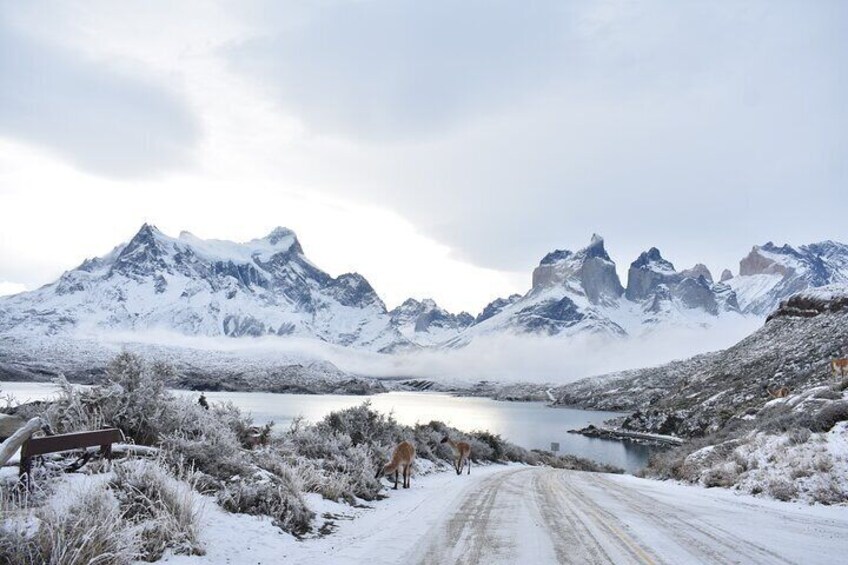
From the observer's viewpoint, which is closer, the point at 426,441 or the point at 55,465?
the point at 55,465

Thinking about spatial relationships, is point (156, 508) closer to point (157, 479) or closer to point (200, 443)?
point (157, 479)

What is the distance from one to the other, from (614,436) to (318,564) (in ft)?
278

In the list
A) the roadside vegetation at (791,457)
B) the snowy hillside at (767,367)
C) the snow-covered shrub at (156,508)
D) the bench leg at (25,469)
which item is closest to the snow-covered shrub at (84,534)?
the snow-covered shrub at (156,508)

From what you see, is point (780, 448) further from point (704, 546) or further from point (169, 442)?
point (169, 442)

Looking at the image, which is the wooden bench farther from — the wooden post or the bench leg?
the wooden post

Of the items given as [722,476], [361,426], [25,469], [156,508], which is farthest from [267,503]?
[722,476]

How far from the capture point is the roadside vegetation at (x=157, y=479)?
19.9 ft

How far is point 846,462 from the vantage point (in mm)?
14547

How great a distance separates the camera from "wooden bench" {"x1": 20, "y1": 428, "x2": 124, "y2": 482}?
7.11 meters

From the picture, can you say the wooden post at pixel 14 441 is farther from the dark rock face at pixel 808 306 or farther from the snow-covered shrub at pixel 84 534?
the dark rock face at pixel 808 306

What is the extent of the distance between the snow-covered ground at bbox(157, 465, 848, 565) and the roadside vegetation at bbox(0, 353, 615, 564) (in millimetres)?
459

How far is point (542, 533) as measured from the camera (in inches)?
384

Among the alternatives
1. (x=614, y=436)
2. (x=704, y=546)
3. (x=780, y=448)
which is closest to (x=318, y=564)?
(x=704, y=546)

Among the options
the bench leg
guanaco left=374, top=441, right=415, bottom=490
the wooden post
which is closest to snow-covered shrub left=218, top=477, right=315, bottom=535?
the bench leg
